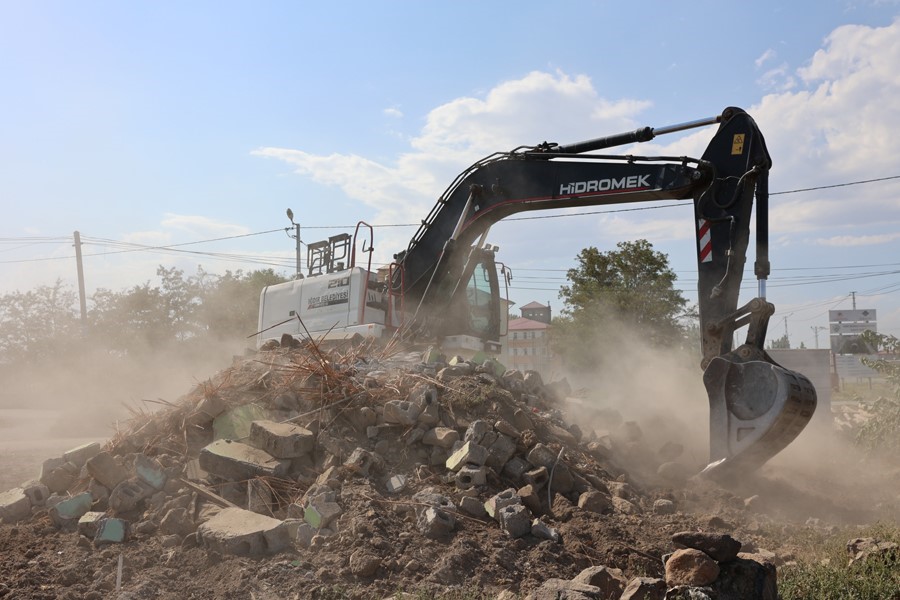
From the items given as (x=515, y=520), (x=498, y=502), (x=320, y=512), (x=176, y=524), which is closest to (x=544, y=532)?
(x=515, y=520)

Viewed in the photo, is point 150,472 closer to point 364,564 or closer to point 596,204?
point 364,564

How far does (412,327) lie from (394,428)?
3.97 metres

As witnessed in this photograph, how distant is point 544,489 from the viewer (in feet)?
22.1

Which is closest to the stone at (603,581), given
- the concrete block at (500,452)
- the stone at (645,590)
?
the stone at (645,590)

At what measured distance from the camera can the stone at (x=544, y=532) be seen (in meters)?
5.75

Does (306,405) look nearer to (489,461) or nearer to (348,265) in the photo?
(489,461)

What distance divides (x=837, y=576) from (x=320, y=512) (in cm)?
381

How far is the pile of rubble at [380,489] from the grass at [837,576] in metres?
0.29

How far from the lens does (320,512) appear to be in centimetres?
577

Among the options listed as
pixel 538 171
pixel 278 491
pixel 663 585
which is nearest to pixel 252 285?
pixel 538 171

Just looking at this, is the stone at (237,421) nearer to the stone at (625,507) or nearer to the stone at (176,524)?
the stone at (176,524)

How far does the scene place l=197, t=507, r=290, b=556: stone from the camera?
547 cm

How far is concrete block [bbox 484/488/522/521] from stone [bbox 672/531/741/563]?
5.07 feet

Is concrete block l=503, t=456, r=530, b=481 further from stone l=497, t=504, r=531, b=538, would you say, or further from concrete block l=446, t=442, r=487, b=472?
stone l=497, t=504, r=531, b=538
